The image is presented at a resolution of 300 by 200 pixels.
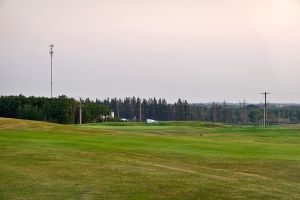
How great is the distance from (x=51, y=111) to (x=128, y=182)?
88.8 m

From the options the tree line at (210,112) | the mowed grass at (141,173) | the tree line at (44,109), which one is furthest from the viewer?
the tree line at (210,112)

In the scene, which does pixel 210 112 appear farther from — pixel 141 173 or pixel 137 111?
pixel 141 173

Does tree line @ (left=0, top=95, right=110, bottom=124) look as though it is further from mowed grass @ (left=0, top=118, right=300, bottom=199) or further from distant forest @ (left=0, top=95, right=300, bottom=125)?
mowed grass @ (left=0, top=118, right=300, bottom=199)

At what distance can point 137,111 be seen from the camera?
471ft

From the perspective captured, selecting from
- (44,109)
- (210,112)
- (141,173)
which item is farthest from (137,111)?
(141,173)

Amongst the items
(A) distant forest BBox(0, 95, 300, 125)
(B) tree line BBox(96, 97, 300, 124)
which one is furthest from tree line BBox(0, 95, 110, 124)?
(B) tree line BBox(96, 97, 300, 124)

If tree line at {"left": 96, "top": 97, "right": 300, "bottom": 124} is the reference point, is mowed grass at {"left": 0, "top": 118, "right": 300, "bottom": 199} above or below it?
below

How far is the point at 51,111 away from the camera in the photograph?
10444cm

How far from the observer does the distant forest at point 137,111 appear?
341 ft

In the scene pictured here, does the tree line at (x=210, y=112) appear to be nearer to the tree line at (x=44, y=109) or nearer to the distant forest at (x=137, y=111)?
the distant forest at (x=137, y=111)

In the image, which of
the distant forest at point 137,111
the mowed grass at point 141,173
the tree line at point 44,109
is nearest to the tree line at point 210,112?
the distant forest at point 137,111

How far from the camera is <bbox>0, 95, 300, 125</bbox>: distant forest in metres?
104

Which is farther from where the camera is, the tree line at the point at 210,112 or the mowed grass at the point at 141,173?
the tree line at the point at 210,112

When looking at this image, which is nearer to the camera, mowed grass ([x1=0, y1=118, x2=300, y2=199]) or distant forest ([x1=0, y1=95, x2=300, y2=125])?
mowed grass ([x1=0, y1=118, x2=300, y2=199])
